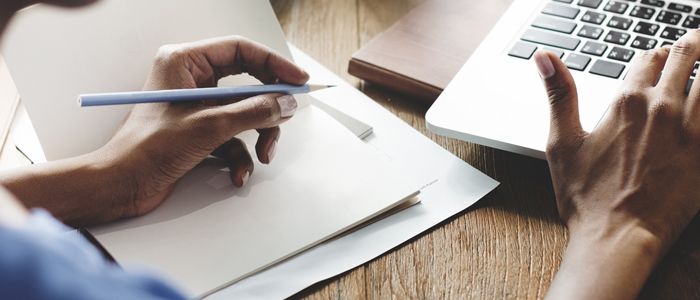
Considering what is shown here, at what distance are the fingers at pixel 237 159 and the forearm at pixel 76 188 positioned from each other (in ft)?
0.34

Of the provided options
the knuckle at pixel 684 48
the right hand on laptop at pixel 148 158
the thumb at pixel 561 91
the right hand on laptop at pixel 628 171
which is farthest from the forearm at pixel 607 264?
the right hand on laptop at pixel 148 158

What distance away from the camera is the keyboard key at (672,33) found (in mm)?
617

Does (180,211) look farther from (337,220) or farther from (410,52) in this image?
(410,52)

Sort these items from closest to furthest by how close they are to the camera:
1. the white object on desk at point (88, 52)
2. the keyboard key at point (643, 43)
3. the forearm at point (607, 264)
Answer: the forearm at point (607, 264) → the white object on desk at point (88, 52) → the keyboard key at point (643, 43)

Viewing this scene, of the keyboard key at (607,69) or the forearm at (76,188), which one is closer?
the forearm at (76,188)

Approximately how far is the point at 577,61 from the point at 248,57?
1.33 ft

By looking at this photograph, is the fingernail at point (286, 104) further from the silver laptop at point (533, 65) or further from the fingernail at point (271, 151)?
the silver laptop at point (533, 65)

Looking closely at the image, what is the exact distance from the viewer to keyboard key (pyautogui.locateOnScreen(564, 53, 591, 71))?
59 centimetres

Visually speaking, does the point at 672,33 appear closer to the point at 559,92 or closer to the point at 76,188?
the point at 559,92

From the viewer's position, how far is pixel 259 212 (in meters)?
0.48

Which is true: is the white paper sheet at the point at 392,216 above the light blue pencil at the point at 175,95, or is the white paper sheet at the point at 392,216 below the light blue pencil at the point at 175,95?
below

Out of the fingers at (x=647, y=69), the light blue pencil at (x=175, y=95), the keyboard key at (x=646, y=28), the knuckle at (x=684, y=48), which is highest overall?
the light blue pencil at (x=175, y=95)

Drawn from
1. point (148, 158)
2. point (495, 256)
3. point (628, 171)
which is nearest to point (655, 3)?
point (628, 171)

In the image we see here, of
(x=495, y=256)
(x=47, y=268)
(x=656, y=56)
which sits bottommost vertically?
(x=495, y=256)
